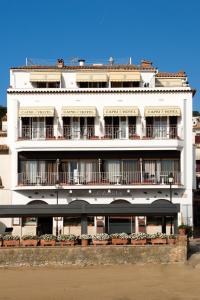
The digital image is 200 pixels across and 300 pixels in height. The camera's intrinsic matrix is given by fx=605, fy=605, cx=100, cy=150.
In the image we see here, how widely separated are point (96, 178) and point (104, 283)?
21.7m

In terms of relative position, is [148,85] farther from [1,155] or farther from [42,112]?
[1,155]

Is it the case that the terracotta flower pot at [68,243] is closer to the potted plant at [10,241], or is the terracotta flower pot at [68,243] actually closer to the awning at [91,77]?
the potted plant at [10,241]

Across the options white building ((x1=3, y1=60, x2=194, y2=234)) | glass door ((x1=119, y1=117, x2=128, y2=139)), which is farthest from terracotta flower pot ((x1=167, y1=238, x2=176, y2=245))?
glass door ((x1=119, y1=117, x2=128, y2=139))

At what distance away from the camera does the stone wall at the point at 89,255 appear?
3341 cm

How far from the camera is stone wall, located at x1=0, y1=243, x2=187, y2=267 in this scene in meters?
33.4

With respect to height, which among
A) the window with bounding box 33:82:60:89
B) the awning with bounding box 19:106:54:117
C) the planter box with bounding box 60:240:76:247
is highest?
the window with bounding box 33:82:60:89

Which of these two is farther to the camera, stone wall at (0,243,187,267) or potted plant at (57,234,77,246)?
potted plant at (57,234,77,246)

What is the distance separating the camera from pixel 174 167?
50.9 meters

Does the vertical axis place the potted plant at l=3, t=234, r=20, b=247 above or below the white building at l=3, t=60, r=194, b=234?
below

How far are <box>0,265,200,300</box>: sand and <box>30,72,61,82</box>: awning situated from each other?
23697 mm

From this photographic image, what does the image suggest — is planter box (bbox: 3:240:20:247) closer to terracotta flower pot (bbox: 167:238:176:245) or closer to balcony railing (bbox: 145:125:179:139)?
terracotta flower pot (bbox: 167:238:176:245)

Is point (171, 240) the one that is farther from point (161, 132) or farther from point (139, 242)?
point (161, 132)

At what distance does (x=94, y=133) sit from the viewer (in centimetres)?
5081

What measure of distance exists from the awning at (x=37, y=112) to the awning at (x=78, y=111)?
1165mm
